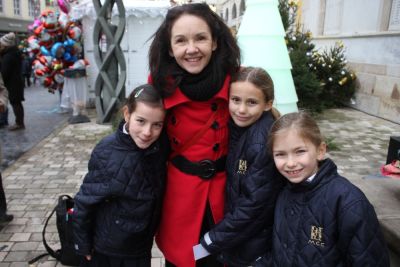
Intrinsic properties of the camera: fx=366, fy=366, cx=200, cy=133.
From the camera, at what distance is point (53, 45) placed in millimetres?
8664

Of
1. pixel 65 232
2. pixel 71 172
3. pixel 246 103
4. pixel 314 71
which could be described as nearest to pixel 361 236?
pixel 246 103

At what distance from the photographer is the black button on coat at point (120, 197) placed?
1833 millimetres

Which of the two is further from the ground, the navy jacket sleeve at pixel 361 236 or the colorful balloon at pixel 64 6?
the colorful balloon at pixel 64 6

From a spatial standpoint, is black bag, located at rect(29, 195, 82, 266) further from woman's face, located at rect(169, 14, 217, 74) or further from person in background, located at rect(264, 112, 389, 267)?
person in background, located at rect(264, 112, 389, 267)

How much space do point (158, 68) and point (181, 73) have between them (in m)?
0.13

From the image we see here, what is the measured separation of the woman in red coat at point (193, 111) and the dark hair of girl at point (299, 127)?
327 mm

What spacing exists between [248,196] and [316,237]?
13.2 inches

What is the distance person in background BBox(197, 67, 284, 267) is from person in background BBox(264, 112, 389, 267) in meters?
0.08

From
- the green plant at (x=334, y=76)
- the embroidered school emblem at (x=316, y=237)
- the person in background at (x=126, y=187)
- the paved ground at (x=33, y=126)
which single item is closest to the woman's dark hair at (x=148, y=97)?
the person in background at (x=126, y=187)

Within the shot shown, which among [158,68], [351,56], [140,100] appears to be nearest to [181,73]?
[158,68]

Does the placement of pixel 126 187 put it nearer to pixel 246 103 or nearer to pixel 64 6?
pixel 246 103

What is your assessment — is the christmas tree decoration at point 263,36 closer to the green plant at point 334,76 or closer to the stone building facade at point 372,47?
the stone building facade at point 372,47

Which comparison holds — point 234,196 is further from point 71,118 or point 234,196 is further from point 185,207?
point 71,118

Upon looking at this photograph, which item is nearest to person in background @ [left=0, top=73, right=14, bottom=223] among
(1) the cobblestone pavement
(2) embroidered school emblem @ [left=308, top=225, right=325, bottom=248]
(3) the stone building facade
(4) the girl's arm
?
(1) the cobblestone pavement
